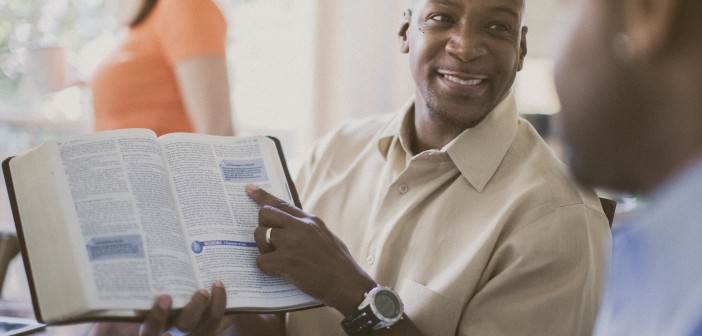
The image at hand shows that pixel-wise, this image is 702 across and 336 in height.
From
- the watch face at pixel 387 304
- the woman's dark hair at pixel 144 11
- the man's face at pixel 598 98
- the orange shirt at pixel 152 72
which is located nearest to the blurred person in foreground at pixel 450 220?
the watch face at pixel 387 304

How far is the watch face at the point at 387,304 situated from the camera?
1253mm

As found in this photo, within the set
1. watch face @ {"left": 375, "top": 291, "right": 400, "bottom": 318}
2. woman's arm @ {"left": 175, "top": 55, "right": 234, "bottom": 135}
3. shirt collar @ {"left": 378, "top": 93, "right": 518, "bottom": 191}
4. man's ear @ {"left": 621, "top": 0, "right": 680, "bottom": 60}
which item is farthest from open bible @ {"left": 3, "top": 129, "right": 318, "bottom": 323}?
man's ear @ {"left": 621, "top": 0, "right": 680, "bottom": 60}

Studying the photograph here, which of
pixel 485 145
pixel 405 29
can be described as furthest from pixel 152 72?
pixel 485 145

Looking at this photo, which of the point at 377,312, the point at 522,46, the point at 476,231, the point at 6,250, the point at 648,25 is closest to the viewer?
the point at 648,25

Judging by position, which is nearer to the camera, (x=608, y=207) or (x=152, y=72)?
(x=608, y=207)

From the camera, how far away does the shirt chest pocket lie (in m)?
1.32

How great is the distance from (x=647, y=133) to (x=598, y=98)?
0.06 metres

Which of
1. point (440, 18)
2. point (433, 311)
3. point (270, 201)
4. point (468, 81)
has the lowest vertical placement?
point (433, 311)

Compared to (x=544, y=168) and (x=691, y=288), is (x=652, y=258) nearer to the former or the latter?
(x=691, y=288)

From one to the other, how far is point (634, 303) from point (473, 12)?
792mm

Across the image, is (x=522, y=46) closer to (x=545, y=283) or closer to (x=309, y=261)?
(x=545, y=283)

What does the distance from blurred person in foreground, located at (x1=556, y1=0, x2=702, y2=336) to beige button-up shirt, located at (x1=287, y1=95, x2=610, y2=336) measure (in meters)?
0.50

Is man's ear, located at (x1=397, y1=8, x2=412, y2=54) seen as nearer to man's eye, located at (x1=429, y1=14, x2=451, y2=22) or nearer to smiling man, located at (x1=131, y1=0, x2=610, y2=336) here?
smiling man, located at (x1=131, y1=0, x2=610, y2=336)

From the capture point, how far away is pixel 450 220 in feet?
4.61
